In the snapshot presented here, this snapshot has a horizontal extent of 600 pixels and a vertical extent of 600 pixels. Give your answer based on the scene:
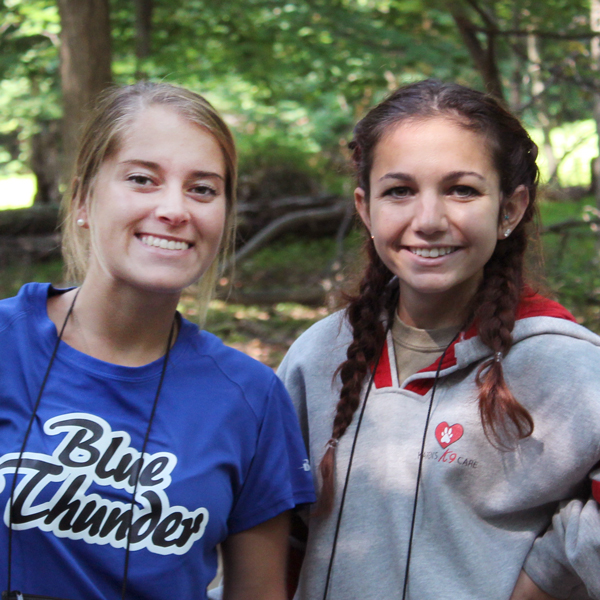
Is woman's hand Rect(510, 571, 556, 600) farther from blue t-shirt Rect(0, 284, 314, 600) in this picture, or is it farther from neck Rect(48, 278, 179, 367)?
neck Rect(48, 278, 179, 367)

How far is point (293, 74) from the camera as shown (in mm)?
7992

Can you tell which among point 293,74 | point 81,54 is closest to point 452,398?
point 81,54

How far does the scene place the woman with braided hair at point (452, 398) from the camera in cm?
175

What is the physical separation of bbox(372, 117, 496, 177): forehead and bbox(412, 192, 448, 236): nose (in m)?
0.07

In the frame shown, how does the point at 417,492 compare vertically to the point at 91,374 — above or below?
below

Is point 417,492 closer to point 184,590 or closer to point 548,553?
point 548,553

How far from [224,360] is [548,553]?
3.07ft

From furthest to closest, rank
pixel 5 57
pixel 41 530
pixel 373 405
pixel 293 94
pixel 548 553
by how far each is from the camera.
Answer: pixel 293 94 → pixel 5 57 → pixel 373 405 → pixel 548 553 → pixel 41 530

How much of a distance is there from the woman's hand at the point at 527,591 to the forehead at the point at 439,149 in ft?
3.46

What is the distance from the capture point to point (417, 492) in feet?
5.95

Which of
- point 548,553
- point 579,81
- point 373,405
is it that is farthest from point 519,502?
point 579,81

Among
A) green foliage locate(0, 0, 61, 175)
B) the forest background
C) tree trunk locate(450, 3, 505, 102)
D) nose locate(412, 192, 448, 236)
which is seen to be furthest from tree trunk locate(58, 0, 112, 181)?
nose locate(412, 192, 448, 236)

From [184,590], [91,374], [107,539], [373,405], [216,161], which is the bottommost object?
[184,590]

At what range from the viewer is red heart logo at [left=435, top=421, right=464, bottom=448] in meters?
1.83
